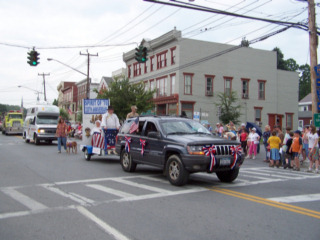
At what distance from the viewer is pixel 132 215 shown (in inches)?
235

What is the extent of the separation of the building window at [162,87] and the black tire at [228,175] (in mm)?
29119

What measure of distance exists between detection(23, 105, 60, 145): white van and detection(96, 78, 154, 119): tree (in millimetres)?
8230

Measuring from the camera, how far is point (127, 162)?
11.2 meters

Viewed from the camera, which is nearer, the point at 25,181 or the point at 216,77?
the point at 25,181

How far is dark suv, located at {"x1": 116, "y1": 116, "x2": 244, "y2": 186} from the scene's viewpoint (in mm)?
8227

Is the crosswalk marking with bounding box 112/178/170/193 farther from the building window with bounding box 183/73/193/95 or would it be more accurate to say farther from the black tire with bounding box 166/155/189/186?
the building window with bounding box 183/73/193/95

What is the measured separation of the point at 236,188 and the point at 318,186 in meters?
2.50

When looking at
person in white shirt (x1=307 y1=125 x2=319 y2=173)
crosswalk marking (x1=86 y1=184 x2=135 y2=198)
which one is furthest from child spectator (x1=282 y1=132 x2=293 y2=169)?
crosswalk marking (x1=86 y1=184 x2=135 y2=198)

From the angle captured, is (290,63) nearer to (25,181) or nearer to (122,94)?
(122,94)

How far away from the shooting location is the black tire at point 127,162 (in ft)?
36.1

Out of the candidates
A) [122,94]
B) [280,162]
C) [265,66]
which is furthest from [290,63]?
[280,162]

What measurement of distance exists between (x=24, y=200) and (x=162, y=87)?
109 feet

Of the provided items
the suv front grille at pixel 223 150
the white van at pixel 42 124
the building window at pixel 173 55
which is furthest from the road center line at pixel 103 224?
the building window at pixel 173 55

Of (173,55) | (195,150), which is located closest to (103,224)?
(195,150)
